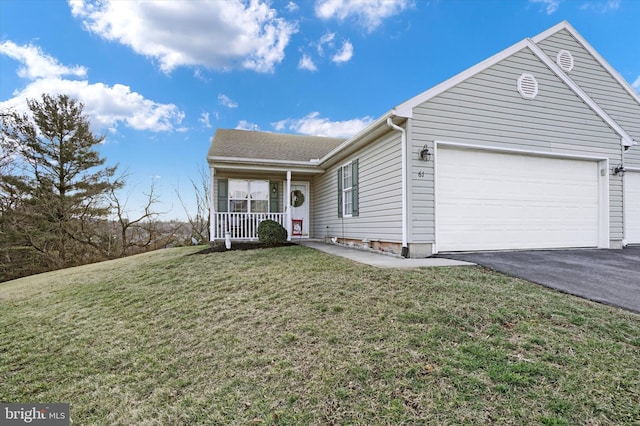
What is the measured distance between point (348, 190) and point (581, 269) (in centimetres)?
554

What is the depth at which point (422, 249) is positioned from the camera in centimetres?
619

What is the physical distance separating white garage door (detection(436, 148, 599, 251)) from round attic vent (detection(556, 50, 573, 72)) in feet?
9.12

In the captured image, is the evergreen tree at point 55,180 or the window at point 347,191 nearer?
the window at point 347,191

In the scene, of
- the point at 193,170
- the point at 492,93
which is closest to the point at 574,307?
the point at 492,93

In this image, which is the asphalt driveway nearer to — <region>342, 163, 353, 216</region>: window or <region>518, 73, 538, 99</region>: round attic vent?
<region>342, 163, 353, 216</region>: window

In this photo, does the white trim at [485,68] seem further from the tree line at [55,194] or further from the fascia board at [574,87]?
the tree line at [55,194]

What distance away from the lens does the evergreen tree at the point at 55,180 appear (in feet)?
Result: 41.8

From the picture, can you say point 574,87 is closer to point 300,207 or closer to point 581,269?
point 581,269

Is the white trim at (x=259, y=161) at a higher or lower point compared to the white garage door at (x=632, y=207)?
higher

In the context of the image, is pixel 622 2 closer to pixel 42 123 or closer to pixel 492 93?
pixel 492 93

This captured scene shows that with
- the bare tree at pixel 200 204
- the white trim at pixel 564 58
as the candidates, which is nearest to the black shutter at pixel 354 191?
the white trim at pixel 564 58

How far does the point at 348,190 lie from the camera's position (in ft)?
29.8

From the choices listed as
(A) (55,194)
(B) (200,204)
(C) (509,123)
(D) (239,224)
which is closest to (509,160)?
→ (C) (509,123)

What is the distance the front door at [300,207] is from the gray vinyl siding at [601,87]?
330 inches
